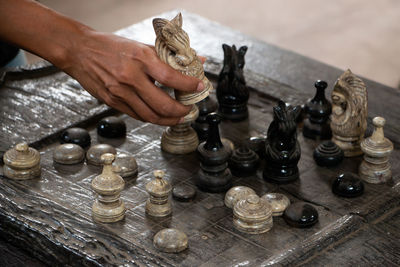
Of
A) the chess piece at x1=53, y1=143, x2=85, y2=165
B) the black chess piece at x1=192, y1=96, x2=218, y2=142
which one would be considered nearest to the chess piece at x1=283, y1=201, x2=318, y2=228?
the black chess piece at x1=192, y1=96, x2=218, y2=142

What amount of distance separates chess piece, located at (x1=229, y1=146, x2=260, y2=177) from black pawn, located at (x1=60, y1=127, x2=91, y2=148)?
0.39 m

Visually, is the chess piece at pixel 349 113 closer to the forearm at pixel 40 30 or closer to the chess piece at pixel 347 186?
the chess piece at pixel 347 186

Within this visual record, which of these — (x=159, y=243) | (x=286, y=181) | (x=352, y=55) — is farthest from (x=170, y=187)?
(x=352, y=55)

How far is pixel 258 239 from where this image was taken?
1.76 m

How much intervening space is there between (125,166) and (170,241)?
0.33 metres

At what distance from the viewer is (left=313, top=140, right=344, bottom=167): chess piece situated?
6.65 feet

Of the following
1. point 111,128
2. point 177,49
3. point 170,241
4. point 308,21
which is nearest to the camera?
point 170,241

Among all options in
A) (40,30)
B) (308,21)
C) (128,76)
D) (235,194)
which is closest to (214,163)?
(235,194)

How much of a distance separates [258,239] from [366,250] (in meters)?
0.23

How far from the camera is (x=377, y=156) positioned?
1.96 metres

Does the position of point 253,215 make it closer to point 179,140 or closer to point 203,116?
point 179,140

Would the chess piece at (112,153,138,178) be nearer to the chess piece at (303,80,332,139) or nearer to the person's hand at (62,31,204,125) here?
the person's hand at (62,31,204,125)

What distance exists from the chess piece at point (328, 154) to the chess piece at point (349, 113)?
0.06 m

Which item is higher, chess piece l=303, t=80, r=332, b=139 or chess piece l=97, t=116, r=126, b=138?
chess piece l=303, t=80, r=332, b=139
